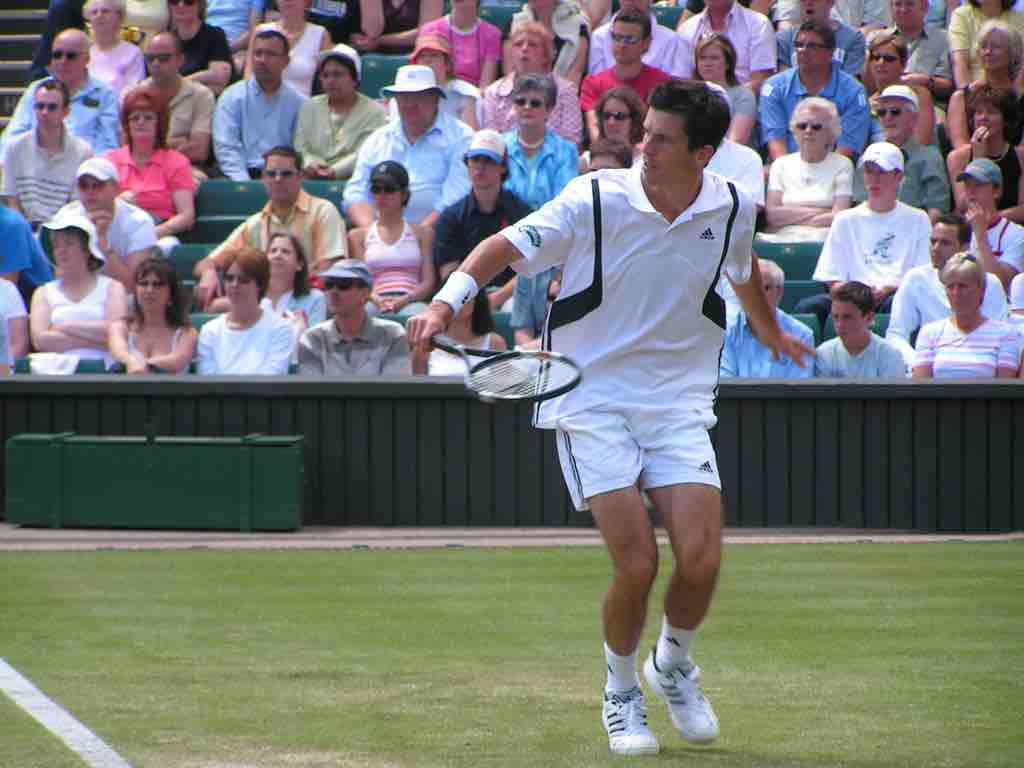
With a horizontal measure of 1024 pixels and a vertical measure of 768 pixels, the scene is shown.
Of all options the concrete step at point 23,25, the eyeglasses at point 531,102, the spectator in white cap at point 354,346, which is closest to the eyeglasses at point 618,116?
the eyeglasses at point 531,102

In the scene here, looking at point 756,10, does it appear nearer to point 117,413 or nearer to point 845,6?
point 845,6

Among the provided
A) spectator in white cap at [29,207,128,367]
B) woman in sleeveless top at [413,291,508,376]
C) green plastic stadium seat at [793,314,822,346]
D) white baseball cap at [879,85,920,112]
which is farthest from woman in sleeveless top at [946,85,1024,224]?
spectator in white cap at [29,207,128,367]

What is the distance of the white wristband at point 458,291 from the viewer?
17.4 ft

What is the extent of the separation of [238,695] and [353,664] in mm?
712

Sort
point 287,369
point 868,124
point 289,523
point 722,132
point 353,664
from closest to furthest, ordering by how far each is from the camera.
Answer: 1. point 722,132
2. point 353,664
3. point 289,523
4. point 287,369
5. point 868,124

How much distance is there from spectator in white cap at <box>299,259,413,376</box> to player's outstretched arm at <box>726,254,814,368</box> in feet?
17.7

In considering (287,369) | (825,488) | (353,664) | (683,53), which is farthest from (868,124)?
(353,664)

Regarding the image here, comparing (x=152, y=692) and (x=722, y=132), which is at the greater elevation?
(x=722, y=132)

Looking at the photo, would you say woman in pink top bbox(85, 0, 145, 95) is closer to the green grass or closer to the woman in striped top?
the green grass

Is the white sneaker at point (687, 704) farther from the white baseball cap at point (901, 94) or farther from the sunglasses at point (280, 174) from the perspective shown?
the white baseball cap at point (901, 94)

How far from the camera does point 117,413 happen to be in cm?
1140

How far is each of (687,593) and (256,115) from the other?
31.3 ft

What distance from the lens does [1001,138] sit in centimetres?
1293

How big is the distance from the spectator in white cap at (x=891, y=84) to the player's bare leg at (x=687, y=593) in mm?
8353
